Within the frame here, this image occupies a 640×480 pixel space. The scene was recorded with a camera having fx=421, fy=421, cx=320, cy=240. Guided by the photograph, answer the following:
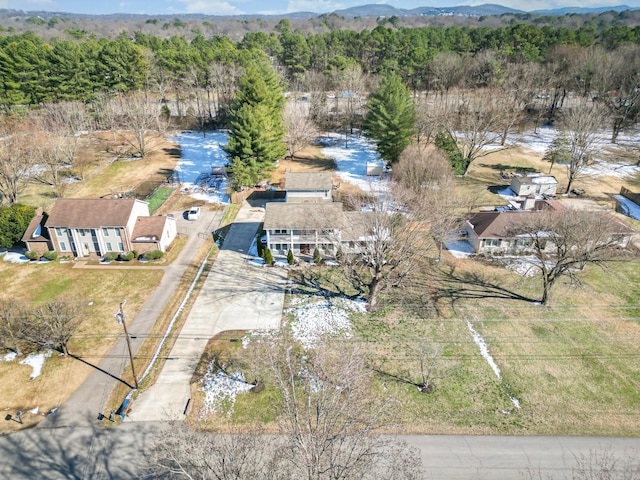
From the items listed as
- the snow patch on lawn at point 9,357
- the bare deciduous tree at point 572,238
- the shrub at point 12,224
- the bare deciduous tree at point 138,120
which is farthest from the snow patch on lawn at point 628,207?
the shrub at point 12,224

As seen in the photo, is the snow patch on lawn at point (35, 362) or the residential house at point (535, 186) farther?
the residential house at point (535, 186)

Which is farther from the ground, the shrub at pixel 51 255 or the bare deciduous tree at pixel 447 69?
the bare deciduous tree at pixel 447 69

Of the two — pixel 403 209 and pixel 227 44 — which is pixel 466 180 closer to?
pixel 403 209

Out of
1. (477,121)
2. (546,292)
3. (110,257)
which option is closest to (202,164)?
(110,257)

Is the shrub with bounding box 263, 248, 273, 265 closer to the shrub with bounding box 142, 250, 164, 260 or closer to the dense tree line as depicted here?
the shrub with bounding box 142, 250, 164, 260

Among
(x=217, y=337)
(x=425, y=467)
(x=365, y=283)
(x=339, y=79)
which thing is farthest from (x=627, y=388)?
(x=339, y=79)

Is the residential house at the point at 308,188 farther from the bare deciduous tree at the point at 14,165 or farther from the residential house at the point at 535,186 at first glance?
the bare deciduous tree at the point at 14,165

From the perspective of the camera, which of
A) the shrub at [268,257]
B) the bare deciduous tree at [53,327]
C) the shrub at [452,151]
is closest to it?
the bare deciduous tree at [53,327]
